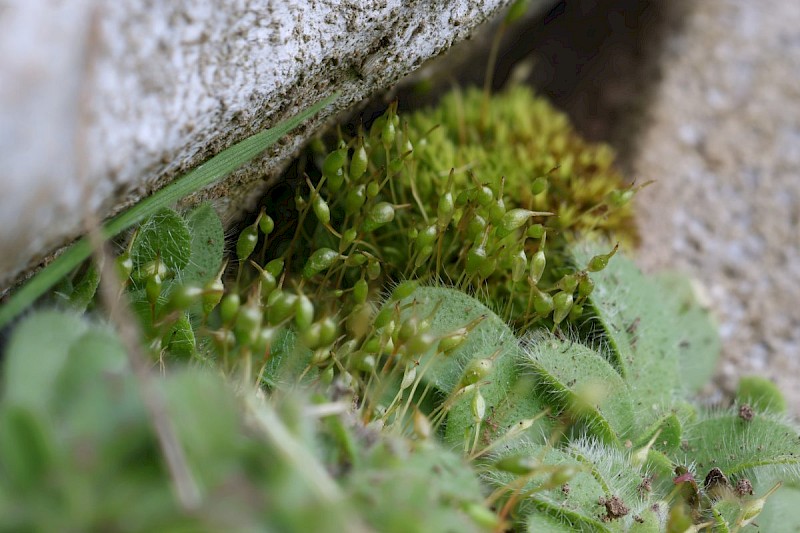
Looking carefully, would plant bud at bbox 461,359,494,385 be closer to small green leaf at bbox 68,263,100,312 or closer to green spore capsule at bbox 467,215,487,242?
green spore capsule at bbox 467,215,487,242

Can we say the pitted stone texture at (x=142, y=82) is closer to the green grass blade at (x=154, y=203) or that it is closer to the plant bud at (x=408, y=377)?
the green grass blade at (x=154, y=203)

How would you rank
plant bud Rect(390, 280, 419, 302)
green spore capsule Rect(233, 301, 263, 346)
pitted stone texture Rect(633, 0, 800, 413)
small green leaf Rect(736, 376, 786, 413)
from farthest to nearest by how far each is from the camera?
1. pitted stone texture Rect(633, 0, 800, 413)
2. small green leaf Rect(736, 376, 786, 413)
3. plant bud Rect(390, 280, 419, 302)
4. green spore capsule Rect(233, 301, 263, 346)

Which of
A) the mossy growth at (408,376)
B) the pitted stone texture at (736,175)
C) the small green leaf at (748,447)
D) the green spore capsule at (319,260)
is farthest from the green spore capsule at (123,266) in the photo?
the pitted stone texture at (736,175)

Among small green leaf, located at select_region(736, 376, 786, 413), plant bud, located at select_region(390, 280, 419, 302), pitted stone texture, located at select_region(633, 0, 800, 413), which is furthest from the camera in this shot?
pitted stone texture, located at select_region(633, 0, 800, 413)

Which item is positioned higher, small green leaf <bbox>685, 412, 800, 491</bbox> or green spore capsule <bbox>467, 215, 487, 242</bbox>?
green spore capsule <bbox>467, 215, 487, 242</bbox>

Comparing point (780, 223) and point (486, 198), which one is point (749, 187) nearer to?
point (780, 223)

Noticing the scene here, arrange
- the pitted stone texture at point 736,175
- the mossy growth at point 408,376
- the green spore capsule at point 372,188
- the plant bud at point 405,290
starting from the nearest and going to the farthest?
the mossy growth at point 408,376 → the plant bud at point 405,290 → the green spore capsule at point 372,188 → the pitted stone texture at point 736,175

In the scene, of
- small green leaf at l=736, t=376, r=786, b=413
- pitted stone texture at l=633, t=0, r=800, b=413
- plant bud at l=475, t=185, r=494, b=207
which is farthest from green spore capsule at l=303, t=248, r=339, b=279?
pitted stone texture at l=633, t=0, r=800, b=413
